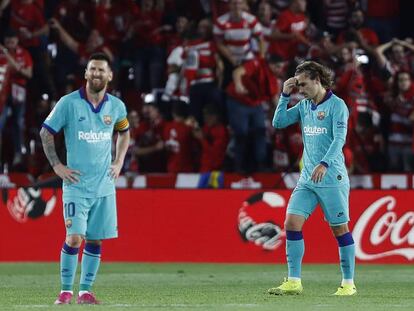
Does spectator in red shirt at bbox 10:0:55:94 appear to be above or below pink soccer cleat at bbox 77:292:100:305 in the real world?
above

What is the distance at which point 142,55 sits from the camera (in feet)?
65.9

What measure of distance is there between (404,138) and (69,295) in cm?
928

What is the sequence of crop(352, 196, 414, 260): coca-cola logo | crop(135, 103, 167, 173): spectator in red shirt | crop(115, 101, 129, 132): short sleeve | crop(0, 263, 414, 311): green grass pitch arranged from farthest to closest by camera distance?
crop(135, 103, 167, 173): spectator in red shirt → crop(352, 196, 414, 260): coca-cola logo → crop(115, 101, 129, 132): short sleeve → crop(0, 263, 414, 311): green grass pitch

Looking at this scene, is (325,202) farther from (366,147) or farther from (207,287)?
(366,147)

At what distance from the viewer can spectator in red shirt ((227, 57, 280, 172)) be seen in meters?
18.1

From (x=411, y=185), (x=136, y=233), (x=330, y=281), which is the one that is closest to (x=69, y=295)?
(x=330, y=281)

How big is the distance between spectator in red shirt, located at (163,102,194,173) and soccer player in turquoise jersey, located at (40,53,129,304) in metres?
7.99

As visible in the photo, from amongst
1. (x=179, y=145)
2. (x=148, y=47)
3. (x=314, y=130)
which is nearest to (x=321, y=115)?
(x=314, y=130)

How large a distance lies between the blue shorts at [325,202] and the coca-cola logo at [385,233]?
5151 mm

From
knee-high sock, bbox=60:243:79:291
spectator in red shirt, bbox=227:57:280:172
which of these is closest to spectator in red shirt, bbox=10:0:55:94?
spectator in red shirt, bbox=227:57:280:172

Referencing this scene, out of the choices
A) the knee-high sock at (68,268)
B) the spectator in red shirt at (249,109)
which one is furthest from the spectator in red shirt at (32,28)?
the knee-high sock at (68,268)

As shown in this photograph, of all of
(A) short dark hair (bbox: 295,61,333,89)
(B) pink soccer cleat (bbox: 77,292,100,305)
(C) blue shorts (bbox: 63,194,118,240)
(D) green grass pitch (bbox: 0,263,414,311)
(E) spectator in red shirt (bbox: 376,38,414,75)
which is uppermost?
(E) spectator in red shirt (bbox: 376,38,414,75)

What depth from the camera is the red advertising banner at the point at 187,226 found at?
16.6m

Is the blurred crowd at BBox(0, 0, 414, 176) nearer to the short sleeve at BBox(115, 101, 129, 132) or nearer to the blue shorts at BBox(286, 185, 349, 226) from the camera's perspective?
the blue shorts at BBox(286, 185, 349, 226)
